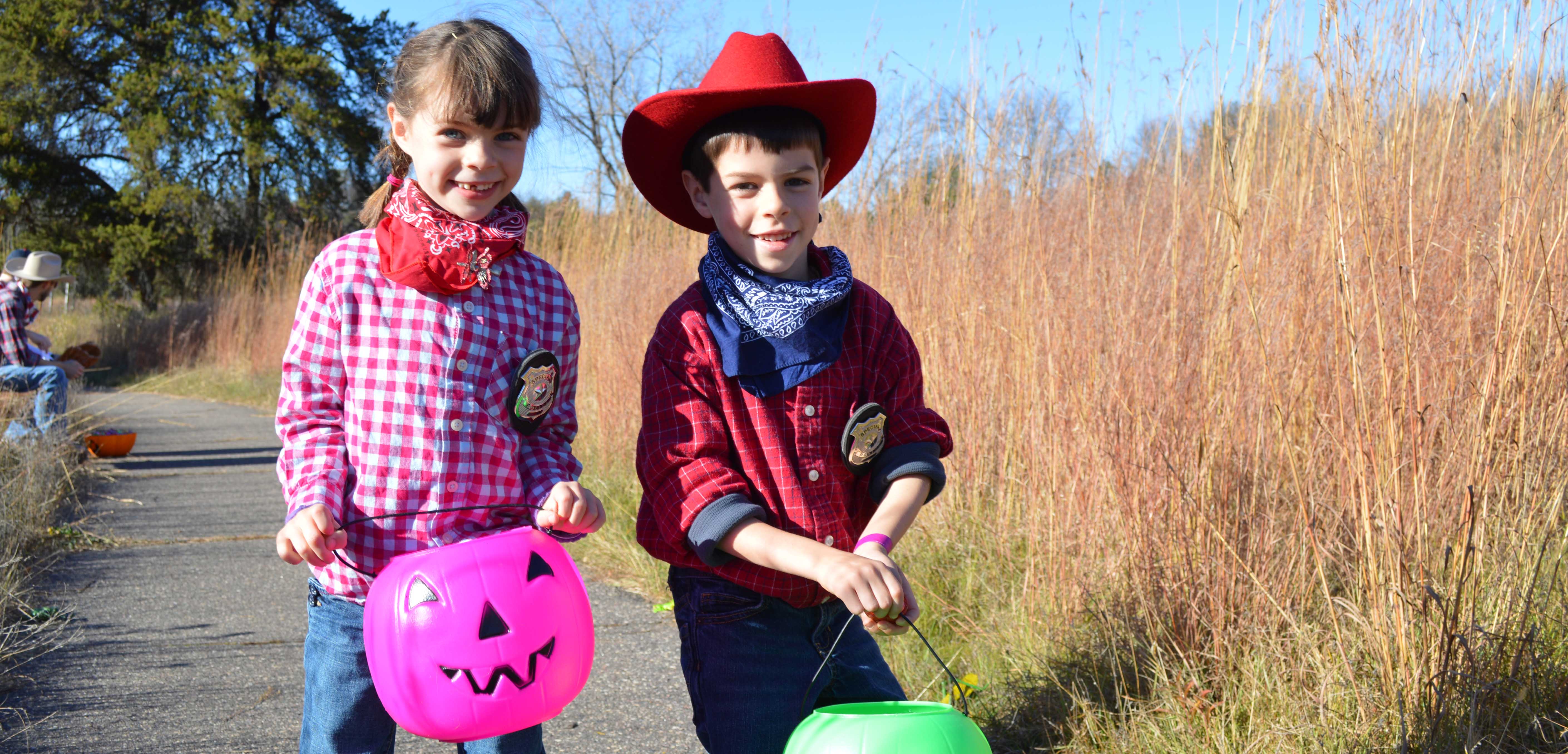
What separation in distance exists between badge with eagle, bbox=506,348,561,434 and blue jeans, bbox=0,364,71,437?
691 cm

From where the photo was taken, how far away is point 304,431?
1.91 meters

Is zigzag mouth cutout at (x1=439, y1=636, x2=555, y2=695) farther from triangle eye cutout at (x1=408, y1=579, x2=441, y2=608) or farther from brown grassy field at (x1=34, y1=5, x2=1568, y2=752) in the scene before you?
brown grassy field at (x1=34, y1=5, x2=1568, y2=752)

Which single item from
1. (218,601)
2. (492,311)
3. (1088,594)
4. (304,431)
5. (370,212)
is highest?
(370,212)

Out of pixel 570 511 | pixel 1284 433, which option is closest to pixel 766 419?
pixel 570 511

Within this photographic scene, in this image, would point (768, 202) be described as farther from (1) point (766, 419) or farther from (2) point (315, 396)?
(2) point (315, 396)

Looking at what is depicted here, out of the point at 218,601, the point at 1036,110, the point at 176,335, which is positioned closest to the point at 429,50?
the point at 1036,110

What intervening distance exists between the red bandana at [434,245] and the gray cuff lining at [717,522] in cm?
59

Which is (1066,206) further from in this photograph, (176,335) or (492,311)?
(176,335)

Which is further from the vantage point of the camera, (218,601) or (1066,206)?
(218,601)

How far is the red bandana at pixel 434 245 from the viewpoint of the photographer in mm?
1892

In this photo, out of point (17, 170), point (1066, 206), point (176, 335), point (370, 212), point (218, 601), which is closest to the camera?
point (370, 212)

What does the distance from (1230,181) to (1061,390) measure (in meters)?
0.81

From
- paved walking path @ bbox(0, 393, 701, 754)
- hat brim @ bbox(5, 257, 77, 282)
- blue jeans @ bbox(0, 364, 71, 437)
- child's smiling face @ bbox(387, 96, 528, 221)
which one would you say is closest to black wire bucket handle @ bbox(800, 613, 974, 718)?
child's smiling face @ bbox(387, 96, 528, 221)

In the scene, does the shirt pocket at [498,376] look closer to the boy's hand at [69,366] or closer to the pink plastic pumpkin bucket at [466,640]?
the pink plastic pumpkin bucket at [466,640]
